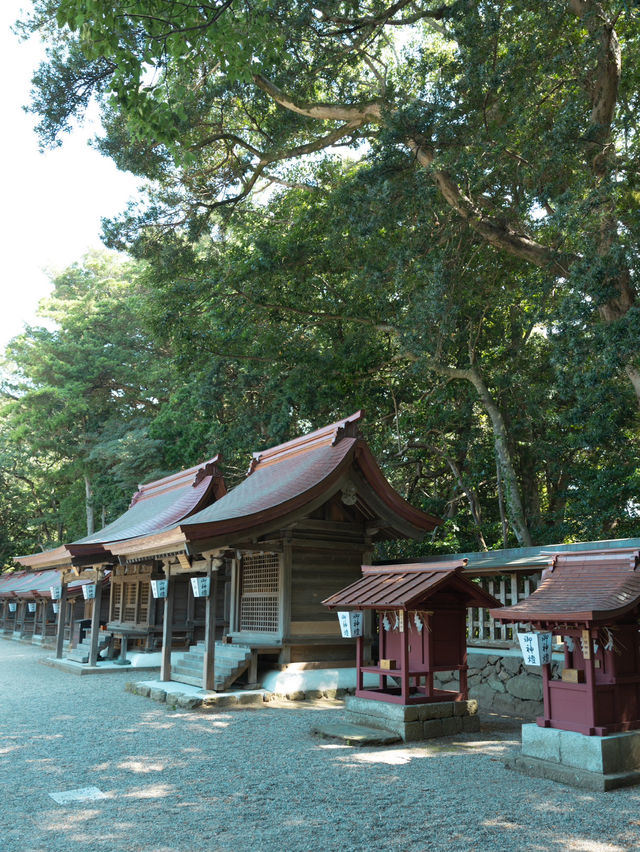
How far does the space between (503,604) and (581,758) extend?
3790 mm

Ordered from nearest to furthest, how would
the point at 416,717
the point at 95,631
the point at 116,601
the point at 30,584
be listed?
the point at 416,717
the point at 95,631
the point at 116,601
the point at 30,584

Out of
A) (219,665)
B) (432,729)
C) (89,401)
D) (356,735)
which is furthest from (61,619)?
(89,401)

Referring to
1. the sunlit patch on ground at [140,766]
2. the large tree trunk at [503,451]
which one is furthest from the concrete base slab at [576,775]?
the large tree trunk at [503,451]

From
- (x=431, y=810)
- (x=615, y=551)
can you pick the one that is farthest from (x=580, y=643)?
(x=431, y=810)

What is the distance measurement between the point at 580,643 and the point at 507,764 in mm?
1539

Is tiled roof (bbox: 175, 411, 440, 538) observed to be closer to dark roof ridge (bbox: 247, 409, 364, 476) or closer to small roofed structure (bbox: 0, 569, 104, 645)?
dark roof ridge (bbox: 247, 409, 364, 476)

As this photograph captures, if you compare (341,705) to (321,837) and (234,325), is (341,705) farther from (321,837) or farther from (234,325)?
(234,325)

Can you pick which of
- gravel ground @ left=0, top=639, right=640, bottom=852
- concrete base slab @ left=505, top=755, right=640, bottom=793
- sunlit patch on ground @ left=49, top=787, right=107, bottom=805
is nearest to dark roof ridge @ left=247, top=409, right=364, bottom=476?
gravel ground @ left=0, top=639, right=640, bottom=852

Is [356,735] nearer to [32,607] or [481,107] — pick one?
[481,107]

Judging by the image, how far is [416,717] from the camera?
27.4 feet

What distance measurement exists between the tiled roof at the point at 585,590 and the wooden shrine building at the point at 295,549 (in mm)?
5058

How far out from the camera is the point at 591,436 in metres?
14.1

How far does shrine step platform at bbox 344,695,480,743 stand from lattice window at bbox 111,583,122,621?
11.8m

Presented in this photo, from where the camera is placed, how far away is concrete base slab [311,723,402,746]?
7.92 metres
